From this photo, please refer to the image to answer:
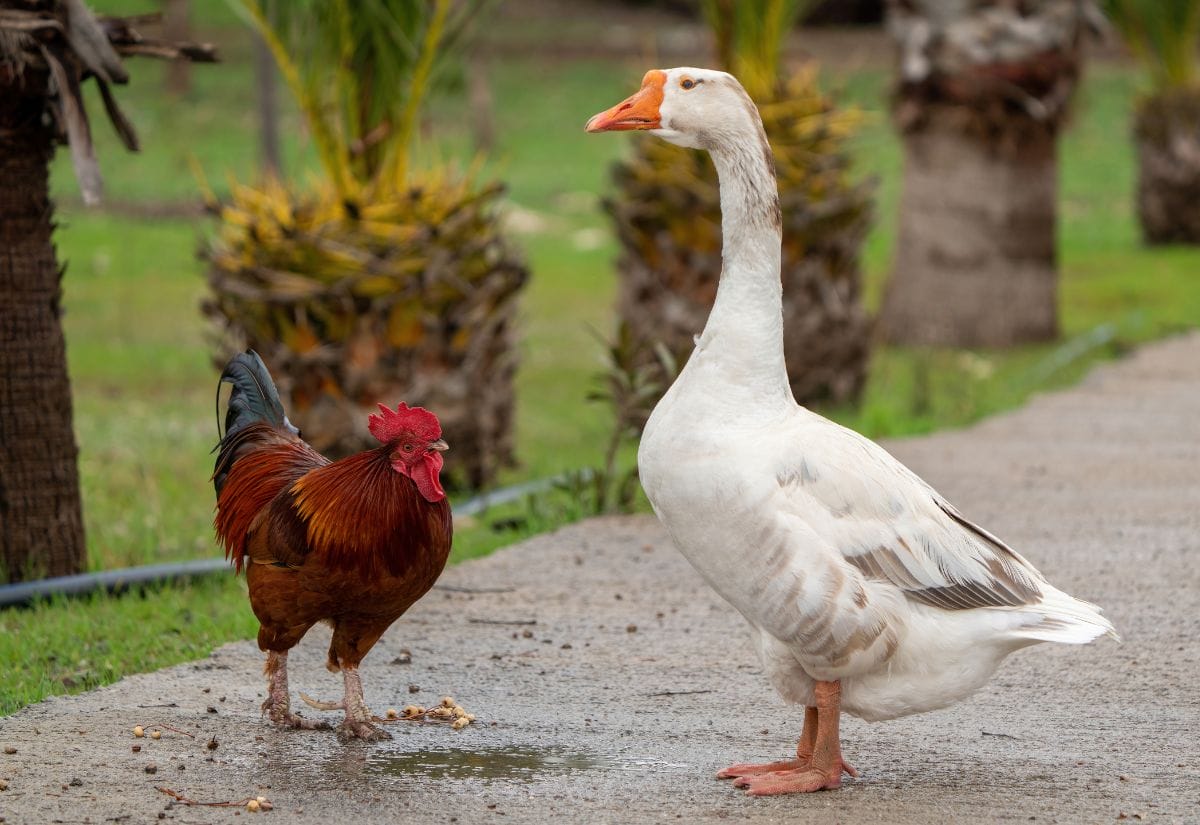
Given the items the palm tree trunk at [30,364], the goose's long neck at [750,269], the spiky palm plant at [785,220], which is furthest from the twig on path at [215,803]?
the spiky palm plant at [785,220]

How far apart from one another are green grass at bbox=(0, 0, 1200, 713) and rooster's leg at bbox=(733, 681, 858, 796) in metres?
2.36

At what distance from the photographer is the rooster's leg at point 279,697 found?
5.02m

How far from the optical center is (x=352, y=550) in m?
4.77

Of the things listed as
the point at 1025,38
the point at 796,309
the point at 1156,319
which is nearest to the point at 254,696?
the point at 796,309

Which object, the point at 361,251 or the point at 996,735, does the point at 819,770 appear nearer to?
the point at 996,735

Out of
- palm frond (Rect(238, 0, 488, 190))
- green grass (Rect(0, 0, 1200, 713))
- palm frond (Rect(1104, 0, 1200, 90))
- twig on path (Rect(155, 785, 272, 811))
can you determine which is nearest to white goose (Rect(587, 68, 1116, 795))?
twig on path (Rect(155, 785, 272, 811))

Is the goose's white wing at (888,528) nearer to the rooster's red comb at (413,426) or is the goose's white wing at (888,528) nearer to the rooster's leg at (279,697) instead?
the rooster's red comb at (413,426)

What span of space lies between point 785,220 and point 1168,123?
1001 centimetres

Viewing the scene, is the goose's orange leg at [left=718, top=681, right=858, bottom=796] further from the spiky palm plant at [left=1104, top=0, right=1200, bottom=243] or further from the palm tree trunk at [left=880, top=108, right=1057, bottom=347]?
the spiky palm plant at [left=1104, top=0, right=1200, bottom=243]

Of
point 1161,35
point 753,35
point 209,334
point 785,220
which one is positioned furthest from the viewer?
point 1161,35

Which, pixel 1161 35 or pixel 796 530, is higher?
pixel 1161 35

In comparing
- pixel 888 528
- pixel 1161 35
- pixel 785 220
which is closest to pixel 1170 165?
pixel 1161 35

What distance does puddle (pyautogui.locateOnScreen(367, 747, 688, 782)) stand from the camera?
184 inches

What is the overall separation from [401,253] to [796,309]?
3065 mm
